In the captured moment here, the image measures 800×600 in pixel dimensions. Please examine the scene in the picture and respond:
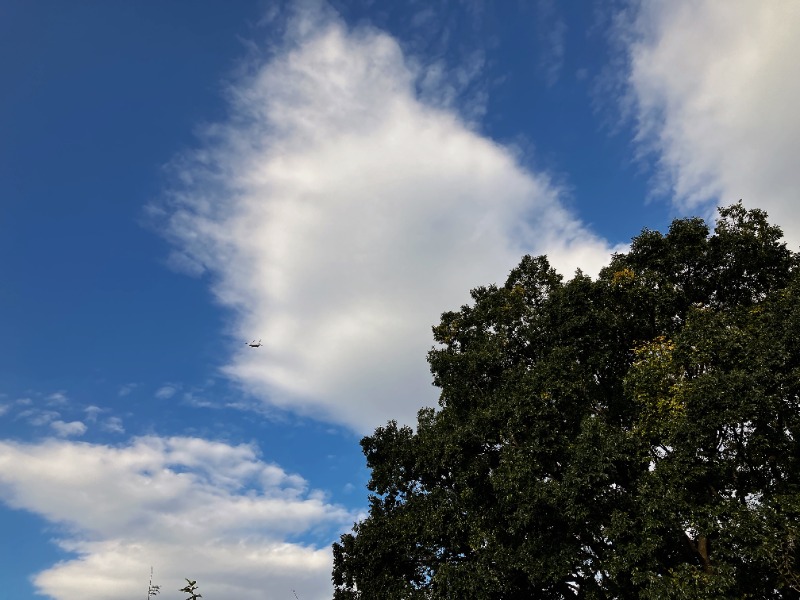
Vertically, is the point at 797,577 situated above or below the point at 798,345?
below

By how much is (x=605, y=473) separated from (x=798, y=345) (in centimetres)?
781

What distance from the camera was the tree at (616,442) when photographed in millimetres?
17969

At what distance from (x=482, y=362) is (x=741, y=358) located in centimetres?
1010

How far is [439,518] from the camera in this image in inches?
909

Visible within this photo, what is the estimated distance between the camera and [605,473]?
18.6 meters

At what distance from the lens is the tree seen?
1797cm

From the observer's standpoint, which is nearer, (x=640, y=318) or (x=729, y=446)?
(x=729, y=446)

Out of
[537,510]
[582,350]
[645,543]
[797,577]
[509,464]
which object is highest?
[582,350]

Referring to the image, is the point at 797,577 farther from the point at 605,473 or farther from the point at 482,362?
the point at 482,362

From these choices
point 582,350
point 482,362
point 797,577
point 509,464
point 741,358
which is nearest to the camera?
point 797,577

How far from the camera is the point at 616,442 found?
62.1 ft

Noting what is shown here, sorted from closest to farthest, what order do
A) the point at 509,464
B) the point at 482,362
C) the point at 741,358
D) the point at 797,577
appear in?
the point at 797,577 → the point at 741,358 → the point at 509,464 → the point at 482,362

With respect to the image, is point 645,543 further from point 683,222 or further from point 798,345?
point 683,222

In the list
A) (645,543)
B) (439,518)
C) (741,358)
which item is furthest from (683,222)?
(439,518)
